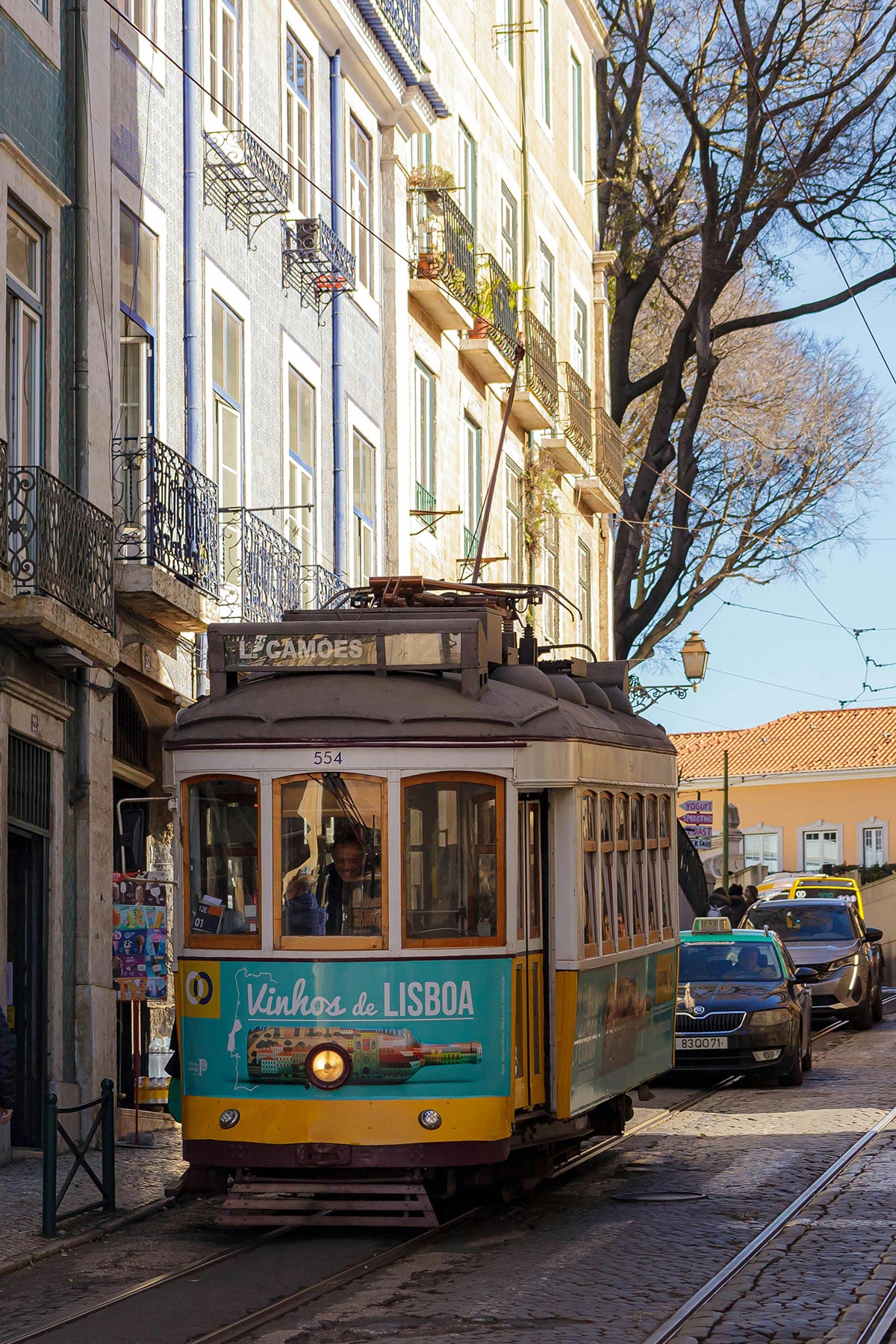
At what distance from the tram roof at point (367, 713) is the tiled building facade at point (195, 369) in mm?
3027

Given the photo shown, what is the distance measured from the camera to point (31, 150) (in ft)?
51.2

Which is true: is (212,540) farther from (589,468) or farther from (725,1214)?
(589,468)

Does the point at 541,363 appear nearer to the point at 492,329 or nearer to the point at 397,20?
the point at 492,329

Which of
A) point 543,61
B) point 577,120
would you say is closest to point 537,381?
point 543,61

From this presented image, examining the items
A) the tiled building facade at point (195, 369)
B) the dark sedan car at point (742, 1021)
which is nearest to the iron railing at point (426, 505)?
the tiled building facade at point (195, 369)

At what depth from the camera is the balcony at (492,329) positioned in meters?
26.8

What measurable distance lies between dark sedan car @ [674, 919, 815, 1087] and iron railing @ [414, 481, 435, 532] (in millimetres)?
7216

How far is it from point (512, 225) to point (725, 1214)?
824 inches

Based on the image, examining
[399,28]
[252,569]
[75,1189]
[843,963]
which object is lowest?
[75,1189]

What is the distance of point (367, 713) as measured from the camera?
10953 millimetres

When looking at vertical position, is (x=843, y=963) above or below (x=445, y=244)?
below

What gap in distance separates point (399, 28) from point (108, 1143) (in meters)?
15.3

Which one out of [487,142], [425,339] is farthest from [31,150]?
[487,142]

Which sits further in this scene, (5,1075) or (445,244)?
(445,244)
